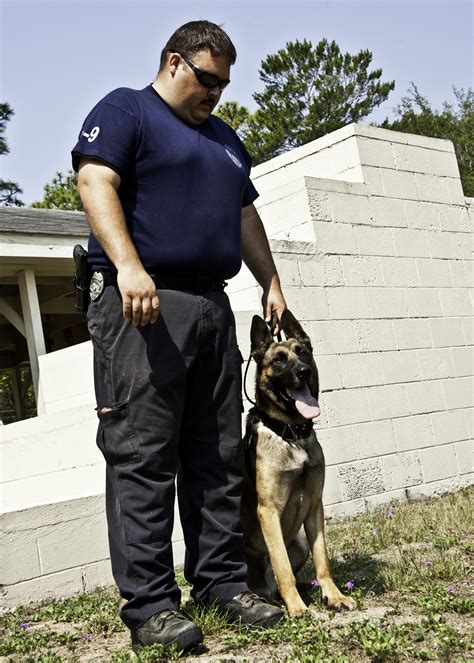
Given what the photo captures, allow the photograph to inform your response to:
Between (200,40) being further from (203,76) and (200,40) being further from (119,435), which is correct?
(119,435)

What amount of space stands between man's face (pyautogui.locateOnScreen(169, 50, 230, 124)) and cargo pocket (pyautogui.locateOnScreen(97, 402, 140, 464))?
1.30 meters

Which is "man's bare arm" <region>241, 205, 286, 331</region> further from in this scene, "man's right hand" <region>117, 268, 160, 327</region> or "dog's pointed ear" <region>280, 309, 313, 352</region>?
"man's right hand" <region>117, 268, 160, 327</region>

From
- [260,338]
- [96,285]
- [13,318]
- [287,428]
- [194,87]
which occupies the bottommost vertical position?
[287,428]

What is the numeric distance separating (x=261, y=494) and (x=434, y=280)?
14.5 ft

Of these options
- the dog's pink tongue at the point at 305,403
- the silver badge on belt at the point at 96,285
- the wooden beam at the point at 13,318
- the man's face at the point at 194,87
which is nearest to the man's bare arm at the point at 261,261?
the dog's pink tongue at the point at 305,403

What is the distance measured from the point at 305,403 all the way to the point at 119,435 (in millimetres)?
1059

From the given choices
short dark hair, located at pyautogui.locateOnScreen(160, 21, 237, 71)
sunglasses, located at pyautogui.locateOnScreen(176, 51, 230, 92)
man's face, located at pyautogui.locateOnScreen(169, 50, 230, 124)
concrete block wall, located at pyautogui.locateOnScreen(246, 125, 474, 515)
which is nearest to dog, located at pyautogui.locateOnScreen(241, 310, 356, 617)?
man's face, located at pyautogui.locateOnScreen(169, 50, 230, 124)

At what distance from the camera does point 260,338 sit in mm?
4242

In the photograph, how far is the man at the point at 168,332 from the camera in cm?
326

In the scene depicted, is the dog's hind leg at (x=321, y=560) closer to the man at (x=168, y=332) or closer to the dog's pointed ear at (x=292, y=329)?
the man at (x=168, y=332)

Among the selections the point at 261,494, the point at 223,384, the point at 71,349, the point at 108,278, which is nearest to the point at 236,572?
the point at 261,494

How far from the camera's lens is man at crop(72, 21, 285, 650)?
10.7 feet

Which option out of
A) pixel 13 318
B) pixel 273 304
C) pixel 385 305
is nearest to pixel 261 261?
pixel 273 304

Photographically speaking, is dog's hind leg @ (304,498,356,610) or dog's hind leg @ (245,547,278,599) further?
dog's hind leg @ (245,547,278,599)
